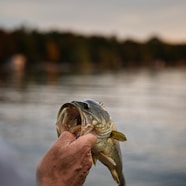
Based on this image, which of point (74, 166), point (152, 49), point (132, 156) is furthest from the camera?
point (152, 49)

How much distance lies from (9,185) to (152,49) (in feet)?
555

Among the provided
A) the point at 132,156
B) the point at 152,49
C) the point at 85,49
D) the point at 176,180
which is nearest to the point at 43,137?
the point at 132,156

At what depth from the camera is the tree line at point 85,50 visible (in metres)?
132

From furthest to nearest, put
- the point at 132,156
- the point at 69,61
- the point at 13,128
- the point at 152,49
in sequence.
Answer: the point at 152,49 → the point at 69,61 → the point at 13,128 → the point at 132,156

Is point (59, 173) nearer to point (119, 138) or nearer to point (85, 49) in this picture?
point (119, 138)

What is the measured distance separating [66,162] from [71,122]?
224mm

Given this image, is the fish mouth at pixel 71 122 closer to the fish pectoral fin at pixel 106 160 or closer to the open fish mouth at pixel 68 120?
the open fish mouth at pixel 68 120

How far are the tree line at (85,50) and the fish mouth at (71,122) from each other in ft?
377

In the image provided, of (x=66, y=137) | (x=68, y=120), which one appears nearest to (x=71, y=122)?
(x=68, y=120)

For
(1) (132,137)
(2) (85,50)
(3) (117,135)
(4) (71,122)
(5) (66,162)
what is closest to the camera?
(5) (66,162)

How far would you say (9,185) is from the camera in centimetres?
312

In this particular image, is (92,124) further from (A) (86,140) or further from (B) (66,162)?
(B) (66,162)

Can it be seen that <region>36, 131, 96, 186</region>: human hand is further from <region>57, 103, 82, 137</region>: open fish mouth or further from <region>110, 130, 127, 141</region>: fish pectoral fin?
<region>110, 130, 127, 141</region>: fish pectoral fin

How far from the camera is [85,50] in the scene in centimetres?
14738
